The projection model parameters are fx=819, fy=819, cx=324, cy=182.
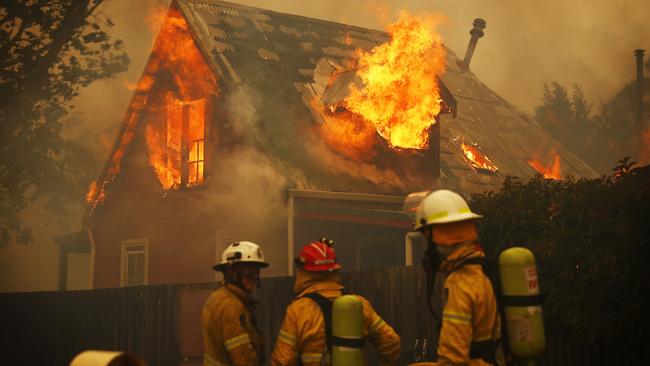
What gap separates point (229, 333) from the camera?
6.10 m

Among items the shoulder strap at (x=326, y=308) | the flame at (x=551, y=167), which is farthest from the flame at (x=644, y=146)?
the shoulder strap at (x=326, y=308)

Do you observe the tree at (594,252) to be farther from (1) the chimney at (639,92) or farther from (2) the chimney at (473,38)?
(1) the chimney at (639,92)

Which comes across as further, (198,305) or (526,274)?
(198,305)

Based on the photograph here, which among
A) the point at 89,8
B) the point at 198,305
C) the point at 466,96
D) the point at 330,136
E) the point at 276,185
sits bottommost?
the point at 198,305

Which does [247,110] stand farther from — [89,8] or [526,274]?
[526,274]

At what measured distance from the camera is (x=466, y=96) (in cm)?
2206

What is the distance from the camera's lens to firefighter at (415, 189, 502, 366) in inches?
177

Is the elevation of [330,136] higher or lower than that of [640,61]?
lower

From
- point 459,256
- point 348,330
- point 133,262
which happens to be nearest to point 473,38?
→ point 133,262

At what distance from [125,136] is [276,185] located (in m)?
5.81

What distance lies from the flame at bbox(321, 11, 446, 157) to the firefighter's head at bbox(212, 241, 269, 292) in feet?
33.6

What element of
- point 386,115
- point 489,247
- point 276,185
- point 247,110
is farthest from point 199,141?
point 489,247

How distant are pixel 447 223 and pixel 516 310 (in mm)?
639

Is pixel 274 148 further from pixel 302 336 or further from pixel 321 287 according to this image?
pixel 302 336
